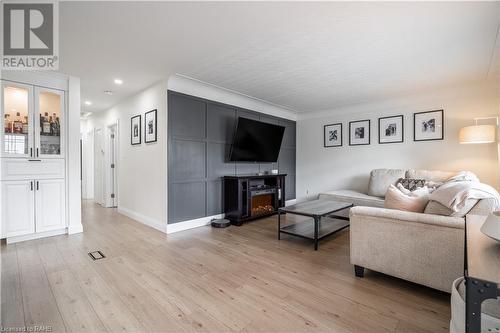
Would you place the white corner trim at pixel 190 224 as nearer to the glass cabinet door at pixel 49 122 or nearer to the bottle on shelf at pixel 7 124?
the glass cabinet door at pixel 49 122

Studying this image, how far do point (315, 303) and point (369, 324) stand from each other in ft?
1.25

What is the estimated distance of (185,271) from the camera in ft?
7.61

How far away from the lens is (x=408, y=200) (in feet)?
7.01

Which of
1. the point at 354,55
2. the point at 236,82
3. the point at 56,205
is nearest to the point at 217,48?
the point at 236,82

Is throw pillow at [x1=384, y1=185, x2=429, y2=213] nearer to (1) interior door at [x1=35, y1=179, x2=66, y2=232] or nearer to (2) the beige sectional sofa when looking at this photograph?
(2) the beige sectional sofa

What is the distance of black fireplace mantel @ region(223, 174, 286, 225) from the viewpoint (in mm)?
4094

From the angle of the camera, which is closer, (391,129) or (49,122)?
(49,122)

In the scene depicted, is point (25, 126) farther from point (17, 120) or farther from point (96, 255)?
point (96, 255)

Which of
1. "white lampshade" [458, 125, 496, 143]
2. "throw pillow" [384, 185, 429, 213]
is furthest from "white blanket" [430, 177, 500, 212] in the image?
"white lampshade" [458, 125, 496, 143]

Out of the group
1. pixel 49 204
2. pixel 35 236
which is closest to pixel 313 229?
pixel 49 204

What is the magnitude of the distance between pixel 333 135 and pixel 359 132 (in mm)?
589

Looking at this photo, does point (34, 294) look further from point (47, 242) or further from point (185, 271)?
point (47, 242)

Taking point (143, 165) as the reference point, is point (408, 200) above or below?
below

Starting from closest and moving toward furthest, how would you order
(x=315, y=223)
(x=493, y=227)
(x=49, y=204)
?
(x=493, y=227), (x=315, y=223), (x=49, y=204)
